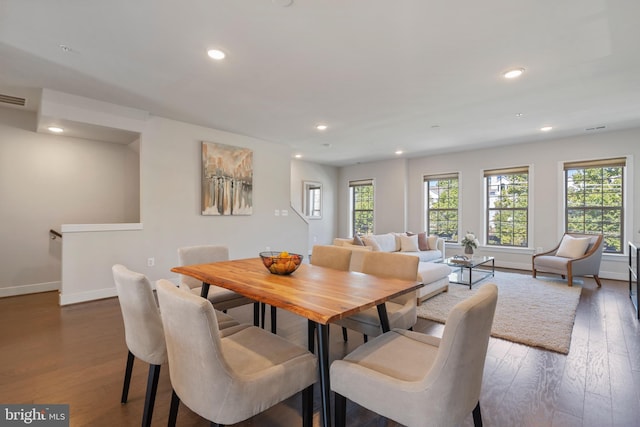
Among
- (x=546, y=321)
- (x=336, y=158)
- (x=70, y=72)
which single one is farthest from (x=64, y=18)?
(x=336, y=158)

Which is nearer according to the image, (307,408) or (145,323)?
(307,408)

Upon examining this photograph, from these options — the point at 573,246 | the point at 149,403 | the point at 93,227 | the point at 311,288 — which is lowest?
the point at 149,403

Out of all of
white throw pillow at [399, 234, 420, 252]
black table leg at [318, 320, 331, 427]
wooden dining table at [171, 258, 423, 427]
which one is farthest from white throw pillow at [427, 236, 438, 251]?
black table leg at [318, 320, 331, 427]

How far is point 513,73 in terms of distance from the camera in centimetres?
291

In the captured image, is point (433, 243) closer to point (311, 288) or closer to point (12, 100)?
point (311, 288)

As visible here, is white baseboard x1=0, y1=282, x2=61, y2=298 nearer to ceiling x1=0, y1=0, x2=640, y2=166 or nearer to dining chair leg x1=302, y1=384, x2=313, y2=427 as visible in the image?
ceiling x1=0, y1=0, x2=640, y2=166

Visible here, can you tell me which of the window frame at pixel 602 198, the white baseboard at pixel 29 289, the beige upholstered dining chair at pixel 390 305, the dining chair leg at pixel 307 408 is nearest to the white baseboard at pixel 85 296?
the white baseboard at pixel 29 289

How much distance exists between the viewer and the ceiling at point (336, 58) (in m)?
2.04

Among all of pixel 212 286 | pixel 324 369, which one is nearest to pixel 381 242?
pixel 212 286

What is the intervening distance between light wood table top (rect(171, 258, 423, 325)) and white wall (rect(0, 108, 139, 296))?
3499 mm

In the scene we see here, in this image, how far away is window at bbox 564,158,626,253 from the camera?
16.8 ft

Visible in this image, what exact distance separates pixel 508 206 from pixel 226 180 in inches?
220

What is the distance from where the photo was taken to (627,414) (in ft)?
5.63

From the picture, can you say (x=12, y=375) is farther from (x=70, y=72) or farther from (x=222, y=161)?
(x=222, y=161)
